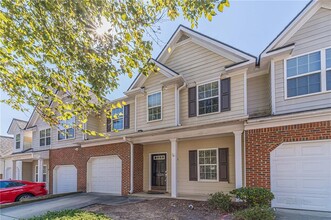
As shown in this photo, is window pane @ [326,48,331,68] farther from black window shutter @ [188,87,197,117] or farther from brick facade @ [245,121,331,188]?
black window shutter @ [188,87,197,117]

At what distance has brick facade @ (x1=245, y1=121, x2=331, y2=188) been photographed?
347 inches

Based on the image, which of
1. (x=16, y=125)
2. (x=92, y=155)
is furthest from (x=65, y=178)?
(x=16, y=125)

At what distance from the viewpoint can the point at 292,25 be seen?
1020 cm

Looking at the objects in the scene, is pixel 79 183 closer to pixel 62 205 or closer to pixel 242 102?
pixel 62 205

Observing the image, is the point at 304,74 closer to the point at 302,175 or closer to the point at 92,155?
the point at 302,175

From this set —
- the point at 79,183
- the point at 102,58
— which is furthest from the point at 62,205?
the point at 102,58

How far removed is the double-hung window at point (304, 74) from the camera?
31.1 ft

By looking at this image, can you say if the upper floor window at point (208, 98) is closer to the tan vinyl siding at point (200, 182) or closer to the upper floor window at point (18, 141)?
the tan vinyl siding at point (200, 182)

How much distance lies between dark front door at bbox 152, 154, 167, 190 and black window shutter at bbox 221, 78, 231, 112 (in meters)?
4.98

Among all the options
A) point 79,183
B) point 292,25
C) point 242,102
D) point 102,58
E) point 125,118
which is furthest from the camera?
point 79,183

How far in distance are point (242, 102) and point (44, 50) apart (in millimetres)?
7925

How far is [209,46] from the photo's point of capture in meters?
12.6

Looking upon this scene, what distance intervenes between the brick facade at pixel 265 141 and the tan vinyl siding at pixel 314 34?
2976mm

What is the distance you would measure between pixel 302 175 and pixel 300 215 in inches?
54.9
